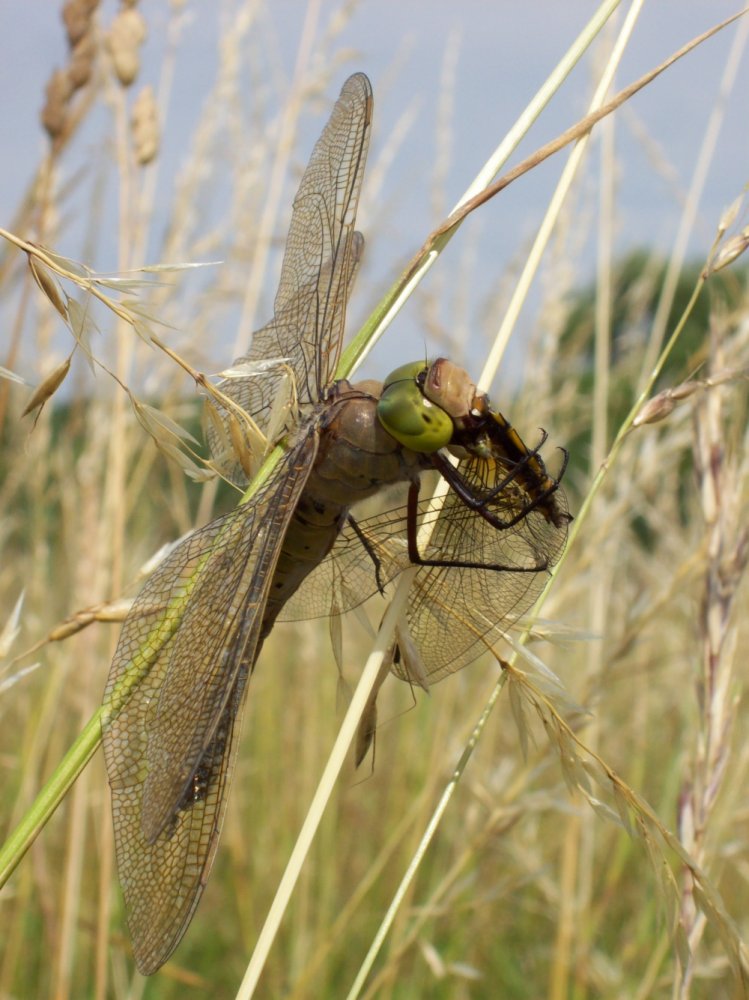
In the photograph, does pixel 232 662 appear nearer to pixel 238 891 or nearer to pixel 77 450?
pixel 238 891

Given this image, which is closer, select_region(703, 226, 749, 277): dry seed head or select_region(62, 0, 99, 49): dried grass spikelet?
select_region(703, 226, 749, 277): dry seed head

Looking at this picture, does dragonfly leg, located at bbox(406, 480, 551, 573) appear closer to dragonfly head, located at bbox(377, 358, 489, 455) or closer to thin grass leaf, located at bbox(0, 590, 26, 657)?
dragonfly head, located at bbox(377, 358, 489, 455)

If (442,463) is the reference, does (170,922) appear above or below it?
below

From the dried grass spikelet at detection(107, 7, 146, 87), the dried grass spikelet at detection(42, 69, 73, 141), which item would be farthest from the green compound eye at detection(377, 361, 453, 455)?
the dried grass spikelet at detection(107, 7, 146, 87)

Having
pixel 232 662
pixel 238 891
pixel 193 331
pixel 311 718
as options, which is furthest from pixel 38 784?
pixel 232 662

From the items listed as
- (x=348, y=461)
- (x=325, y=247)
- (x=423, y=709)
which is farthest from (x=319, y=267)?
(x=423, y=709)

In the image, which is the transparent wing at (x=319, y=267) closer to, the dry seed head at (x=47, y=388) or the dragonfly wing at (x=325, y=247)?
the dragonfly wing at (x=325, y=247)
